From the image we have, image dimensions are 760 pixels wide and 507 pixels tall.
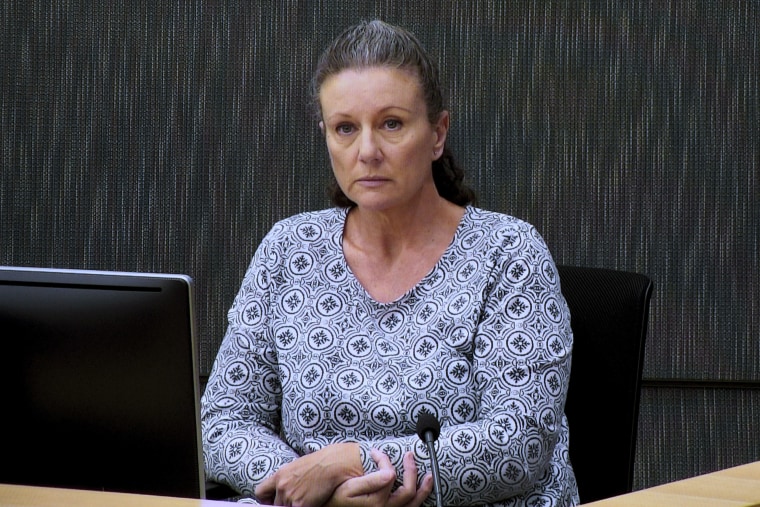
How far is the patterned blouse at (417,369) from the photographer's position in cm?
155

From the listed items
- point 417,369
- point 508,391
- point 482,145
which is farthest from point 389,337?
point 482,145

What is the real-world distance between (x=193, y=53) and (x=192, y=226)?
1.43 ft

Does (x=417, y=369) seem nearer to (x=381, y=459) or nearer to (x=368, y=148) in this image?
(x=381, y=459)

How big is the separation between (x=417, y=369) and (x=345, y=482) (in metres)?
0.23

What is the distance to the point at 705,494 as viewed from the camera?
950mm

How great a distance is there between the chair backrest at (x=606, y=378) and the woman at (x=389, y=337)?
67 millimetres

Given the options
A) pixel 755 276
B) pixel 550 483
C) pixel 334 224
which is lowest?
pixel 550 483

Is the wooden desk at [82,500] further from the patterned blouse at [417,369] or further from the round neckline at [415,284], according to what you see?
the round neckline at [415,284]

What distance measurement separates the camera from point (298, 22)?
8.39 feet

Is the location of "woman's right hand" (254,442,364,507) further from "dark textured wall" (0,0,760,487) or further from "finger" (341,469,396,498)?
"dark textured wall" (0,0,760,487)

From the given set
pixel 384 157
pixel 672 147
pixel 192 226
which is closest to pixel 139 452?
pixel 384 157

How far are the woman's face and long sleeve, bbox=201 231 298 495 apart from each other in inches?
9.0

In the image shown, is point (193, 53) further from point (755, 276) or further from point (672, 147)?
point (755, 276)

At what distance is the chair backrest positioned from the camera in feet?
5.53
